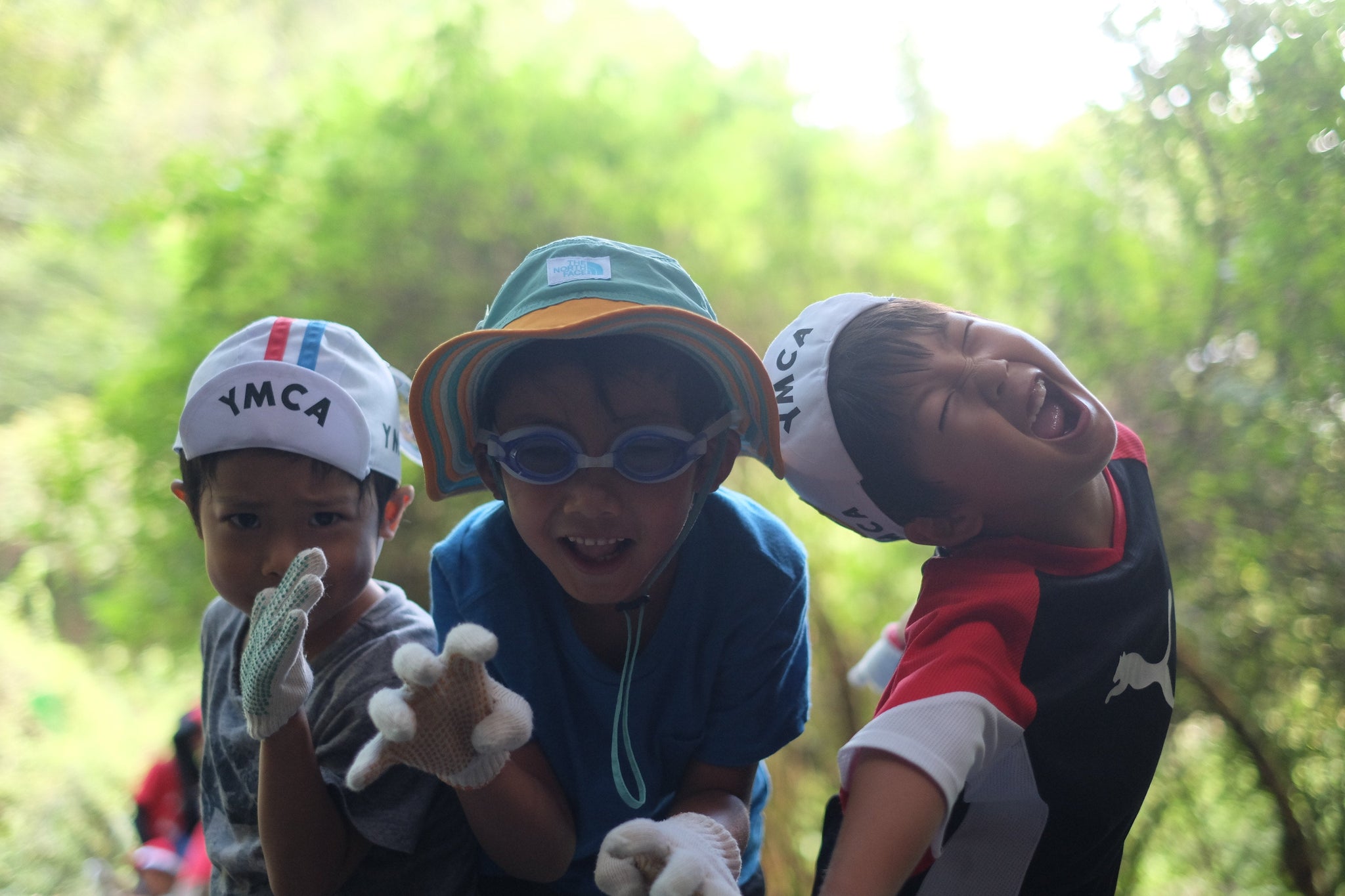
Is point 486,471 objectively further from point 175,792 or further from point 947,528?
point 175,792

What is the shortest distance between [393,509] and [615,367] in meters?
0.42

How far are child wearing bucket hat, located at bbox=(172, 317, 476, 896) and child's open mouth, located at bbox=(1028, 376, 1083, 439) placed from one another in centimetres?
75

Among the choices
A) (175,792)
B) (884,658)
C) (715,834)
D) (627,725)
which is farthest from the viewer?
(175,792)

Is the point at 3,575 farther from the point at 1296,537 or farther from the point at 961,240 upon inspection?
the point at 1296,537

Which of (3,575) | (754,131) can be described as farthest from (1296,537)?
(3,575)

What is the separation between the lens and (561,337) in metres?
0.88

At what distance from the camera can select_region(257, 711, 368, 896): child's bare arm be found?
3.06 ft

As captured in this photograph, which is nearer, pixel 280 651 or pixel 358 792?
pixel 280 651

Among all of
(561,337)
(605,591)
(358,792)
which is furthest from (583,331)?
(358,792)

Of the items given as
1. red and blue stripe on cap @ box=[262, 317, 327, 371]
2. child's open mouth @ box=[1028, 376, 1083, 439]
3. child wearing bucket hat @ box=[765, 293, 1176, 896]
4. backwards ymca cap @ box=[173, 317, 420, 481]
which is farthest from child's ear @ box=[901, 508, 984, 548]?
red and blue stripe on cap @ box=[262, 317, 327, 371]

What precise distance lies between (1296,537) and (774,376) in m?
0.96

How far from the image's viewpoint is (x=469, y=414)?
3.30 feet

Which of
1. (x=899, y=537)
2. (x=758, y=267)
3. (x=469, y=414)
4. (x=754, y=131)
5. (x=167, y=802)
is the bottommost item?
(x=899, y=537)

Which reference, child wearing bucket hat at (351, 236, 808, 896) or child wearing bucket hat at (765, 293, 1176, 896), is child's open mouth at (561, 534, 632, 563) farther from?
child wearing bucket hat at (765, 293, 1176, 896)
